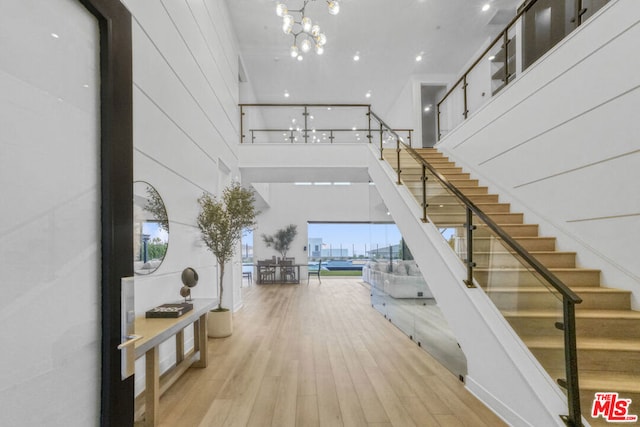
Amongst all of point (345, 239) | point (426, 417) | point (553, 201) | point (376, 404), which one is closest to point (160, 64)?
point (376, 404)

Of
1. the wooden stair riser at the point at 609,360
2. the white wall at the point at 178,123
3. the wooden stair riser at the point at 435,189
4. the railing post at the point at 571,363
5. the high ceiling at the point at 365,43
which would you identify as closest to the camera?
the railing post at the point at 571,363

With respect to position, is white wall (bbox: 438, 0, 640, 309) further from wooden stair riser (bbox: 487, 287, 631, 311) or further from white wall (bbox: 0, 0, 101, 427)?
white wall (bbox: 0, 0, 101, 427)

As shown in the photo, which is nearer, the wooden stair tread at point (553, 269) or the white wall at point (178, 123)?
the wooden stair tread at point (553, 269)

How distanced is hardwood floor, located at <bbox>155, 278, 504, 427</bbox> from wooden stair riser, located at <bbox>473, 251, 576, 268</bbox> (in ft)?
3.98

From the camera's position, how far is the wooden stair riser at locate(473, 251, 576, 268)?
2.72m

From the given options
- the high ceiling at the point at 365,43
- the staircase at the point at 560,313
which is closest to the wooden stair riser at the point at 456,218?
the staircase at the point at 560,313

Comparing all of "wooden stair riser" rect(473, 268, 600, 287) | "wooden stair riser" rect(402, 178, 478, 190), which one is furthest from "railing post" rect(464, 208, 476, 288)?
"wooden stair riser" rect(402, 178, 478, 190)

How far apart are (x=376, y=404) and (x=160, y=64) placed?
12.5ft

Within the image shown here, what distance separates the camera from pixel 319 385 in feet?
10.0

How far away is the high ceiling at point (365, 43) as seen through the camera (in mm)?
7051

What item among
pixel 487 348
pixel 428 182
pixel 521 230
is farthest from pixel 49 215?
pixel 521 230

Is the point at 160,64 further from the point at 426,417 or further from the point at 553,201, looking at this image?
the point at 553,201

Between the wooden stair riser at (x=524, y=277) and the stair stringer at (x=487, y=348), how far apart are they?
0.14 metres

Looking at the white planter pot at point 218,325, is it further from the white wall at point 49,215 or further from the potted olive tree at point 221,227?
the white wall at point 49,215
